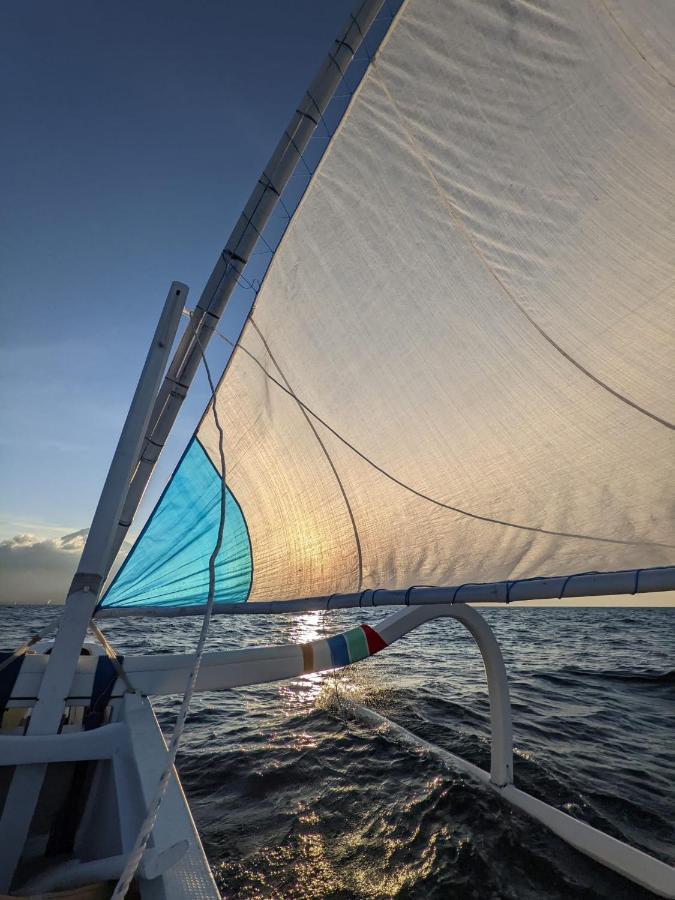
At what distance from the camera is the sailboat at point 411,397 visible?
229 cm

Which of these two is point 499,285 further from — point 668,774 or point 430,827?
point 668,774

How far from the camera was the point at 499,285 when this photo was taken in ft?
9.51

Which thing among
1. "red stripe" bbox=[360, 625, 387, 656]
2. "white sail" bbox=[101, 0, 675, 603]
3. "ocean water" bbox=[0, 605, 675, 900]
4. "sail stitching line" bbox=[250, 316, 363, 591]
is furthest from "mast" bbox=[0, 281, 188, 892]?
"ocean water" bbox=[0, 605, 675, 900]

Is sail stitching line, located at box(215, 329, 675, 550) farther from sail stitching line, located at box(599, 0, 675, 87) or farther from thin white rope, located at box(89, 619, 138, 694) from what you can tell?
sail stitching line, located at box(599, 0, 675, 87)

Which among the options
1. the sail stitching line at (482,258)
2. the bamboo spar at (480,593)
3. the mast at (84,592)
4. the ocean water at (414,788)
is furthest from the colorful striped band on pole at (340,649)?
the sail stitching line at (482,258)

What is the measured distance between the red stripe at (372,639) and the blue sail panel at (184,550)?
0.93 meters

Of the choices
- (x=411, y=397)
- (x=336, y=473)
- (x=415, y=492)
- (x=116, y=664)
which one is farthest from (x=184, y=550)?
(x=411, y=397)

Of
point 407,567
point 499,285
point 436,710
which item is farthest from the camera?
point 436,710

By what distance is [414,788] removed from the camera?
4.73 meters

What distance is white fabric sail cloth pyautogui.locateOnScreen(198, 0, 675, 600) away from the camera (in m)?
2.46

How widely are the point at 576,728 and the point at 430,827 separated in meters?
4.19

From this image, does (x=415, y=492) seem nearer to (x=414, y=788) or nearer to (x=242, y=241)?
(x=242, y=241)

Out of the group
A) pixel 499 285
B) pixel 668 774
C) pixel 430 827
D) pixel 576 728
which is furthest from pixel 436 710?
pixel 499 285

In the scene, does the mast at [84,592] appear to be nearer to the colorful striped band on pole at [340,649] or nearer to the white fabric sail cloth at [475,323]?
the white fabric sail cloth at [475,323]
